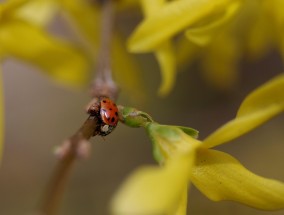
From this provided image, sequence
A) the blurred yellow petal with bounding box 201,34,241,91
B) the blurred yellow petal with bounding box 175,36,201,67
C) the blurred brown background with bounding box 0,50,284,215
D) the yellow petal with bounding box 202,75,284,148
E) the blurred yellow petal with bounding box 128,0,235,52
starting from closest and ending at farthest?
the yellow petal with bounding box 202,75,284,148 → the blurred yellow petal with bounding box 128,0,235,52 → the blurred yellow petal with bounding box 175,36,201,67 → the blurred yellow petal with bounding box 201,34,241,91 → the blurred brown background with bounding box 0,50,284,215

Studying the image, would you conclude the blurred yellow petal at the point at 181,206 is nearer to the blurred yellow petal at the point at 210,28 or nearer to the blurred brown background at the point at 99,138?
the blurred yellow petal at the point at 210,28

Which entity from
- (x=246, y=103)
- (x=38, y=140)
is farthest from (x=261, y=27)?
(x=38, y=140)

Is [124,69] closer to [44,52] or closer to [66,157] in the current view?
[44,52]

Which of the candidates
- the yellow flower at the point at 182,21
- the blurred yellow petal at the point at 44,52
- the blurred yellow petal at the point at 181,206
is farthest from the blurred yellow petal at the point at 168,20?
the blurred yellow petal at the point at 44,52

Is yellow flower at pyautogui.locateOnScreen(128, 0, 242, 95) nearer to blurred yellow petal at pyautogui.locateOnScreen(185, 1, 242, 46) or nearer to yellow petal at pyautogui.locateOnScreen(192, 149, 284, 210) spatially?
blurred yellow petal at pyautogui.locateOnScreen(185, 1, 242, 46)

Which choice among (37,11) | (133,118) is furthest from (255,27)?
(133,118)

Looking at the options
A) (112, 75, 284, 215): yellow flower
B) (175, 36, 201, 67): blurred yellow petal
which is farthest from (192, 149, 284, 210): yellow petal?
(175, 36, 201, 67): blurred yellow petal
